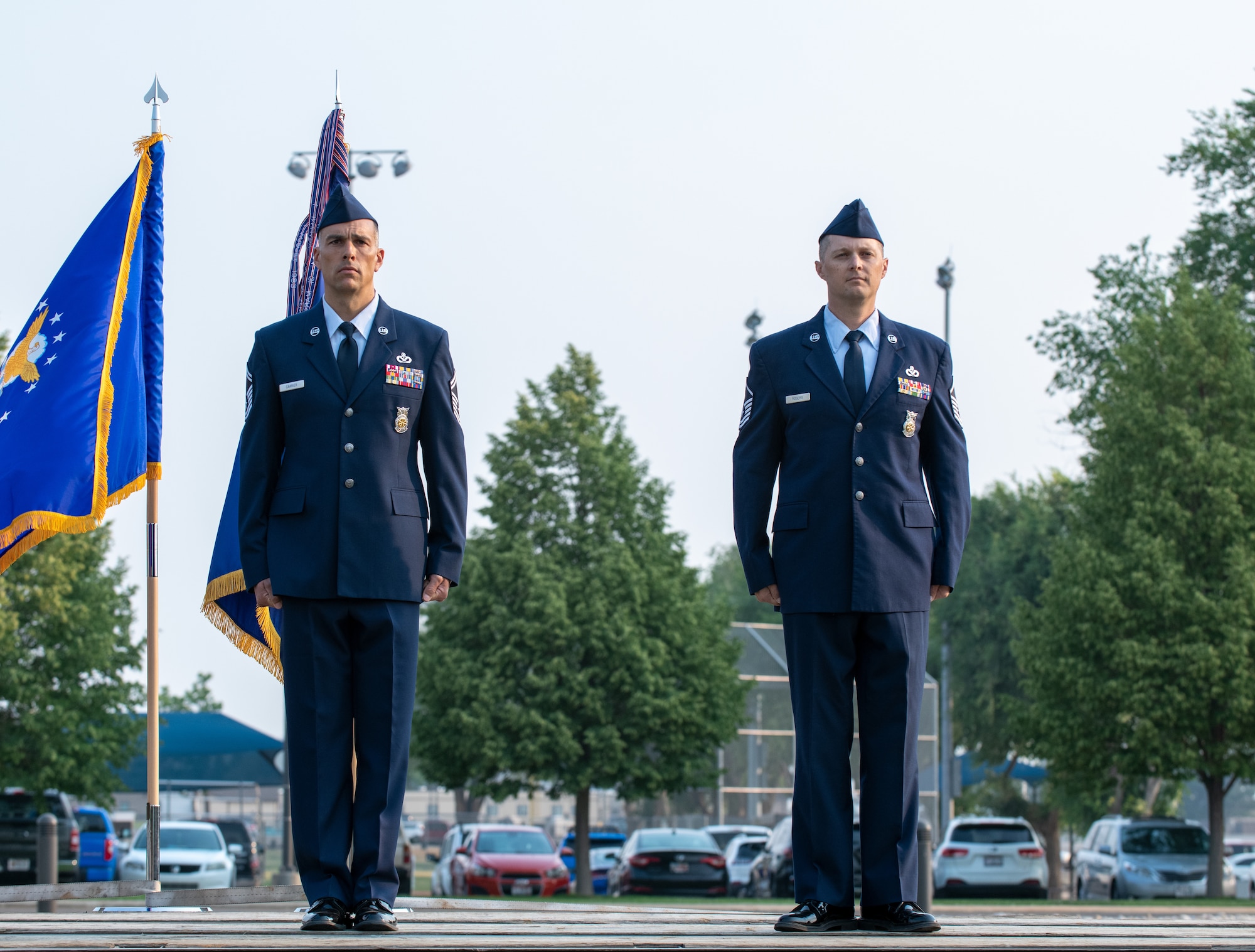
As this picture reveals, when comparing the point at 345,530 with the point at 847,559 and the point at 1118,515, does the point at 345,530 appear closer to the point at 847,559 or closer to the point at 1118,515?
the point at 847,559

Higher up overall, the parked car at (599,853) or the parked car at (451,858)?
the parked car at (451,858)

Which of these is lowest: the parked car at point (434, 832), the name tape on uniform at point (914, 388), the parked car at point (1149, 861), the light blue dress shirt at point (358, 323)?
the parked car at point (434, 832)

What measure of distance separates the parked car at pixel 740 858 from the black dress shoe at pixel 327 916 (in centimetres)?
2736

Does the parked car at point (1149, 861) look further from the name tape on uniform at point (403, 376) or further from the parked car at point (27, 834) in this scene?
the name tape on uniform at point (403, 376)

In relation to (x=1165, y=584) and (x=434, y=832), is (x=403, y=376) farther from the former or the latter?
(x=434, y=832)

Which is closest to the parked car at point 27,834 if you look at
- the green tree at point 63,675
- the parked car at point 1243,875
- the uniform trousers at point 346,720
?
the green tree at point 63,675

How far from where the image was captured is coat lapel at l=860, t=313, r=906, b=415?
5.95 metres

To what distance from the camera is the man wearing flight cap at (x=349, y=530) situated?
5.77m

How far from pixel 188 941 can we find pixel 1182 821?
2752 cm


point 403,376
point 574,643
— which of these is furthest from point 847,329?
point 574,643

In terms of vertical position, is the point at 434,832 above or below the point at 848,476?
below

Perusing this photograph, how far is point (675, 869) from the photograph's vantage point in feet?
98.8

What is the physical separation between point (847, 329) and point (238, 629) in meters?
4.55

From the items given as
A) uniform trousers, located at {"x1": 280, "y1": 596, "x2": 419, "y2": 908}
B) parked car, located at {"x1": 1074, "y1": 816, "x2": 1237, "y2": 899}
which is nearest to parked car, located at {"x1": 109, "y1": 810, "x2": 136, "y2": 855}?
parked car, located at {"x1": 1074, "y1": 816, "x2": 1237, "y2": 899}
